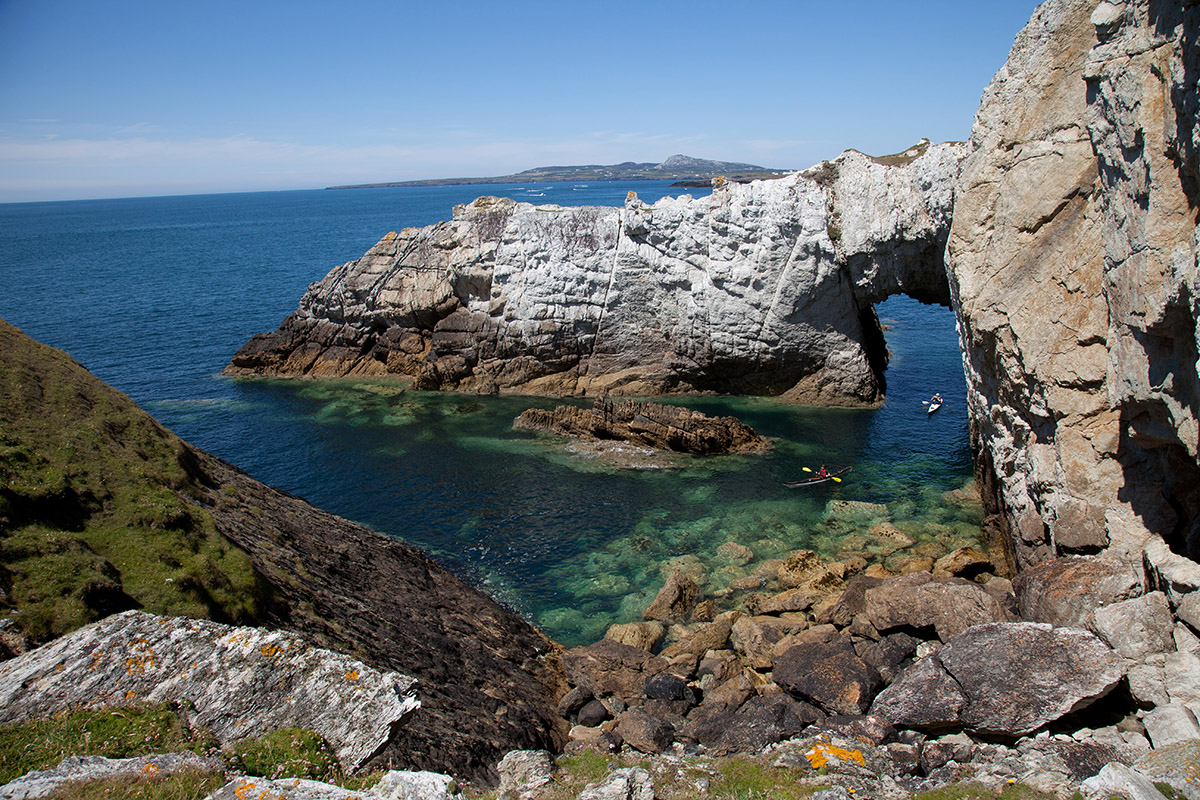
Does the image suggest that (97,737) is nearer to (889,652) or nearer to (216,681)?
(216,681)

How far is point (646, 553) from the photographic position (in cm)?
2967

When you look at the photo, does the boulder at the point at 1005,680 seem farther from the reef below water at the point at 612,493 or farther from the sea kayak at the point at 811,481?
the sea kayak at the point at 811,481

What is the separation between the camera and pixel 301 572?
800 inches

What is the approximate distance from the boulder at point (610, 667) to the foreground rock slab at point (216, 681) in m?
9.34

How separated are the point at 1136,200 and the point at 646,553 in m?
20.1

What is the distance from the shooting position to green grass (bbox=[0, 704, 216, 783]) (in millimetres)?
9945

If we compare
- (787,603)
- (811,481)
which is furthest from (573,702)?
(811,481)

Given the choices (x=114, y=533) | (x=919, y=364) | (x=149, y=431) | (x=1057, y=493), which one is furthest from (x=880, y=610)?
(x=919, y=364)

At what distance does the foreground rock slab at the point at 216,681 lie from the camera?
11492mm

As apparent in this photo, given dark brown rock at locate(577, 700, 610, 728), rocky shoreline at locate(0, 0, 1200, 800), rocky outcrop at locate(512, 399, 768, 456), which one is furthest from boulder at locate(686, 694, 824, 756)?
rocky outcrop at locate(512, 399, 768, 456)

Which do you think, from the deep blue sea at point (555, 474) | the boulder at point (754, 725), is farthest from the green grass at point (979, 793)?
the deep blue sea at point (555, 474)

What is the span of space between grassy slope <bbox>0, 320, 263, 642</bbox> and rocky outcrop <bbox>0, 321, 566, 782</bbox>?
48 millimetres

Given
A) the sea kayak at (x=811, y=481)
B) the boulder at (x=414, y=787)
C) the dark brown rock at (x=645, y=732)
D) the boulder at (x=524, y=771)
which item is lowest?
the dark brown rock at (x=645, y=732)

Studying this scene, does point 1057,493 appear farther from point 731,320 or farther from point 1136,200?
point 731,320
